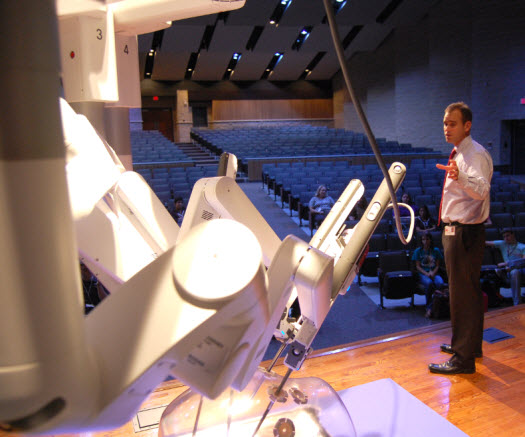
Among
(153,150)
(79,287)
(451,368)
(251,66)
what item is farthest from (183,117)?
(79,287)

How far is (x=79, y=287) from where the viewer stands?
1.81 feet

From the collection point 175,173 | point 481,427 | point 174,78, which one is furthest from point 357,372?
point 174,78

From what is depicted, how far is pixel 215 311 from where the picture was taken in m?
0.71

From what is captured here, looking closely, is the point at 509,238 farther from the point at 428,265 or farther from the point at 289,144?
the point at 289,144

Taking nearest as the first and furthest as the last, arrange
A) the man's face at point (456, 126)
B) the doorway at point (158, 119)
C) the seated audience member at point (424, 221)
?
the man's face at point (456, 126) < the seated audience member at point (424, 221) < the doorway at point (158, 119)

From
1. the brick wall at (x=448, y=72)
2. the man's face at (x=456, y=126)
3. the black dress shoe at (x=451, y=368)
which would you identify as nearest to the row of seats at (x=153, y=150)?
the brick wall at (x=448, y=72)

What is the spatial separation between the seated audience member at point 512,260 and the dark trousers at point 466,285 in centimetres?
232

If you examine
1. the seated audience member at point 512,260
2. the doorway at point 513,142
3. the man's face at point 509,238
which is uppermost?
the doorway at point 513,142

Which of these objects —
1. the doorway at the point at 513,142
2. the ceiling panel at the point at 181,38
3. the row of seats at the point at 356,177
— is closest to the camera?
Result: the row of seats at the point at 356,177

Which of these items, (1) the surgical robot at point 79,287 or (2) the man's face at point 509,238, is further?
(2) the man's face at point 509,238

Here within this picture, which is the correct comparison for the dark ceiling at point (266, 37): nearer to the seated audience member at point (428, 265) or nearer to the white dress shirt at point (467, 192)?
the seated audience member at point (428, 265)

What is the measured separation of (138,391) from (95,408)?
78 millimetres

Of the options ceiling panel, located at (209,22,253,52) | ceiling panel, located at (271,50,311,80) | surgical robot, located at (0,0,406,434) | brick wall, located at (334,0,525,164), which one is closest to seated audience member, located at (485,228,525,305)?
surgical robot, located at (0,0,406,434)

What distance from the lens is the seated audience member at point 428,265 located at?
15.2ft
